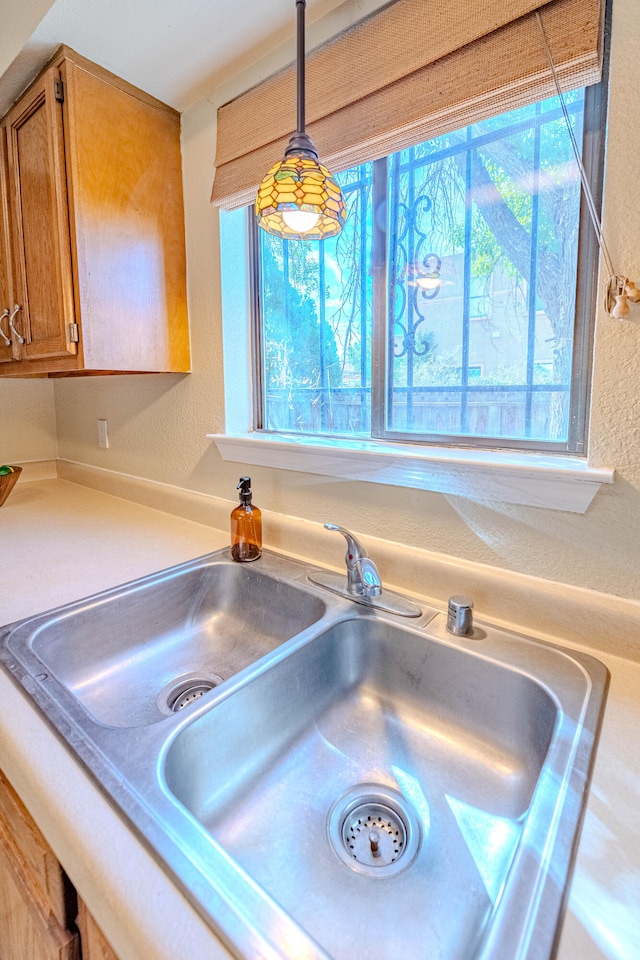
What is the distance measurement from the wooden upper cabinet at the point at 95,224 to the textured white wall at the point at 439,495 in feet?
0.22

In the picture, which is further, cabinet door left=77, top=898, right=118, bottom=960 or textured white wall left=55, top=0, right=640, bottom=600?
textured white wall left=55, top=0, right=640, bottom=600

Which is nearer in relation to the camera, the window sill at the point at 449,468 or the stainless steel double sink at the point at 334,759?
the stainless steel double sink at the point at 334,759

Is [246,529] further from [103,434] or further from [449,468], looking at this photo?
[103,434]

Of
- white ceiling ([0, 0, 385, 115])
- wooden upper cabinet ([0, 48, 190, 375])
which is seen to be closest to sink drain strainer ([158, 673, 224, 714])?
wooden upper cabinet ([0, 48, 190, 375])

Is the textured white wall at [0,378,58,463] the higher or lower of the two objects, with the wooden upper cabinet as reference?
lower

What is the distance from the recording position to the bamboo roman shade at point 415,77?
2.10ft

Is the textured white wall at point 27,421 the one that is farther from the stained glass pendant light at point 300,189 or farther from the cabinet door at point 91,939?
the cabinet door at point 91,939

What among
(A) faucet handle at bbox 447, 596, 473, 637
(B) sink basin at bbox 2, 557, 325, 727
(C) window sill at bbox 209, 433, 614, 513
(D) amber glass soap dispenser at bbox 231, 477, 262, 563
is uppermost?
(C) window sill at bbox 209, 433, 614, 513

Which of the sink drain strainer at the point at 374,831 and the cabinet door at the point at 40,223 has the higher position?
the cabinet door at the point at 40,223

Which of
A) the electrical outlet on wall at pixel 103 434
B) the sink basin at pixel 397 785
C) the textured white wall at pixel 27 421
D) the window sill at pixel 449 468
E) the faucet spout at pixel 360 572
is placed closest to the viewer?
the sink basin at pixel 397 785

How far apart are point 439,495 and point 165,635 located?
2.08 feet

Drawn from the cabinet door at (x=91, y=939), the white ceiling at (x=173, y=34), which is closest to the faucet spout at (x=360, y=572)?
the cabinet door at (x=91, y=939)

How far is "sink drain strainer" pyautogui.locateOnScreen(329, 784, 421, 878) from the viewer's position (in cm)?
55

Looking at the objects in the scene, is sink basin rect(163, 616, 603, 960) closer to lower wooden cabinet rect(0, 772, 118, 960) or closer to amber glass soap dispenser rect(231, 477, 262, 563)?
lower wooden cabinet rect(0, 772, 118, 960)
